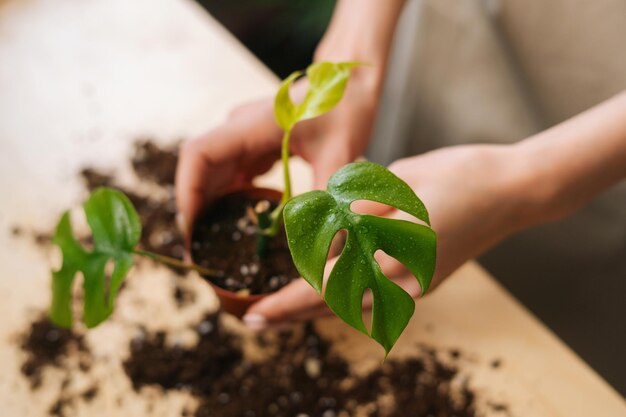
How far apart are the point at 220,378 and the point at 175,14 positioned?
0.72 m

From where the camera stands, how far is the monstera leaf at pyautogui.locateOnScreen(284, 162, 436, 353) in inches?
16.7

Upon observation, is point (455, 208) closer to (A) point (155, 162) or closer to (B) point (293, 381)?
(B) point (293, 381)

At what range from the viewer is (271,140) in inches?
30.1

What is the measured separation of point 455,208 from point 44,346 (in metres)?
0.57

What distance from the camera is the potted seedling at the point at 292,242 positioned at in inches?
16.8

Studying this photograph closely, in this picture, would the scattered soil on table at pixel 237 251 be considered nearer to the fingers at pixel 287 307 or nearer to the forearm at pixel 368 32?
the fingers at pixel 287 307

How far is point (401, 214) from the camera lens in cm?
63

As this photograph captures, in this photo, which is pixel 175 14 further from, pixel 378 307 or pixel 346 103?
pixel 378 307

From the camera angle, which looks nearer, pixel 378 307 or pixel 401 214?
pixel 378 307

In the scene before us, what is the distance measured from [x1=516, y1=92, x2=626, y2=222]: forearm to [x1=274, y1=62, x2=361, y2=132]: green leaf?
0.84 feet

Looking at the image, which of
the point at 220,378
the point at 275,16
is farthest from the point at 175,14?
the point at 220,378

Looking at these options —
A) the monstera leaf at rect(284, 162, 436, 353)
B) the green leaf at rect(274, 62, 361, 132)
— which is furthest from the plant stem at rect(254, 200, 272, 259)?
the monstera leaf at rect(284, 162, 436, 353)

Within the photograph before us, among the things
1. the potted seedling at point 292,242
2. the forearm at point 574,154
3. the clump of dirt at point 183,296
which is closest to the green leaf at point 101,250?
the potted seedling at point 292,242

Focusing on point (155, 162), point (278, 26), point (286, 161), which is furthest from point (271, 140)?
point (278, 26)
